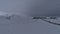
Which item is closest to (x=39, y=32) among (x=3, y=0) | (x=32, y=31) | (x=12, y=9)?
(x=32, y=31)

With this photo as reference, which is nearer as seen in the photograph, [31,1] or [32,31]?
[32,31]

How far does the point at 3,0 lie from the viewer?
1.16 m

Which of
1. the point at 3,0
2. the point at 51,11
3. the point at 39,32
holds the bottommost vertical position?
the point at 39,32

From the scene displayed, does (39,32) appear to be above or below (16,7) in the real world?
below

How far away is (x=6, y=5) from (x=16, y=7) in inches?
5.4

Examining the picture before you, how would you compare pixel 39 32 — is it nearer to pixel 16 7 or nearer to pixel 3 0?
pixel 16 7

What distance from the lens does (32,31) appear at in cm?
78

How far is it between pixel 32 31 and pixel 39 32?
0.21 feet

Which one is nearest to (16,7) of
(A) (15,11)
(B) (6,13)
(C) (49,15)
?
(A) (15,11)

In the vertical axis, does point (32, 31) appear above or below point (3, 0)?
below

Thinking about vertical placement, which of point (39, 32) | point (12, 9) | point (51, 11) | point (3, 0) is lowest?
point (39, 32)

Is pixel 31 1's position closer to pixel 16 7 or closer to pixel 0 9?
pixel 16 7

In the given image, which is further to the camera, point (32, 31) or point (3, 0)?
point (3, 0)

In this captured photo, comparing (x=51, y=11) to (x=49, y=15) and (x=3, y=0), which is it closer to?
(x=49, y=15)
